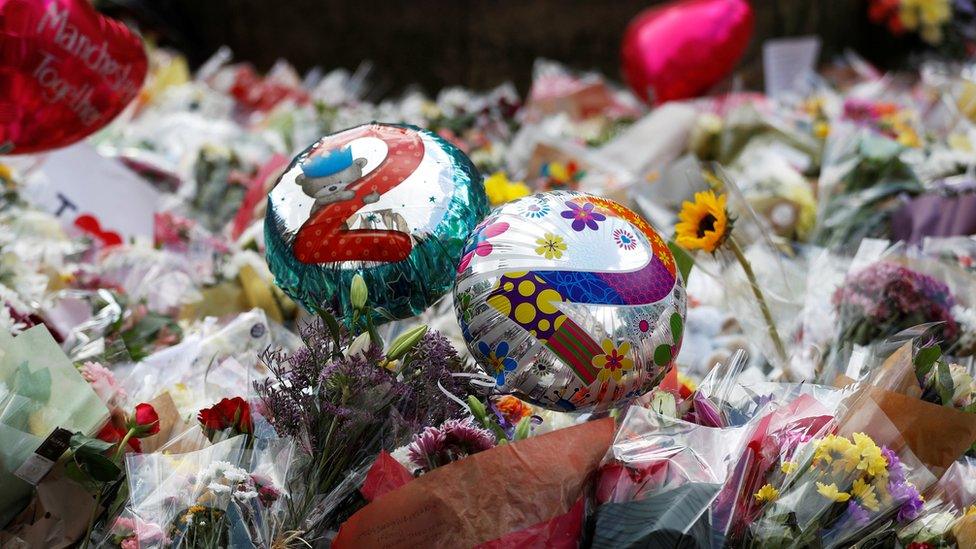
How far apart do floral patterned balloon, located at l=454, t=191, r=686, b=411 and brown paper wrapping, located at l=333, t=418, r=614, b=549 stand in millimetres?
179

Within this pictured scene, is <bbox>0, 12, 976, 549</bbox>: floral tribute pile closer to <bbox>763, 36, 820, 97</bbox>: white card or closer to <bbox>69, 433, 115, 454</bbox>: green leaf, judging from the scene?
<bbox>69, 433, 115, 454</bbox>: green leaf

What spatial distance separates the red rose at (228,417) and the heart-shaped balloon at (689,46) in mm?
3134

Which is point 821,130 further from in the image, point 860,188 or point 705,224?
point 705,224

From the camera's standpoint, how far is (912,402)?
5.13ft

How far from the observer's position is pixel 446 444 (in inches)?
57.5

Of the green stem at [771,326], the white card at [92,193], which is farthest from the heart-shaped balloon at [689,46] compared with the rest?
the green stem at [771,326]

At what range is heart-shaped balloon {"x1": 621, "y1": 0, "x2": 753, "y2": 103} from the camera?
4.24m

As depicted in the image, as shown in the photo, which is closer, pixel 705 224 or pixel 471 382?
pixel 471 382

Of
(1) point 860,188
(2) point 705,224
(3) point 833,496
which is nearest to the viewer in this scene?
(3) point 833,496

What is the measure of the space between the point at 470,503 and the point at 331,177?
2.19ft

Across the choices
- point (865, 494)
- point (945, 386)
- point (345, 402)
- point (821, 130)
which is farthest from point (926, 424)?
point (821, 130)

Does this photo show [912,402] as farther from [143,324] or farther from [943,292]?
[143,324]

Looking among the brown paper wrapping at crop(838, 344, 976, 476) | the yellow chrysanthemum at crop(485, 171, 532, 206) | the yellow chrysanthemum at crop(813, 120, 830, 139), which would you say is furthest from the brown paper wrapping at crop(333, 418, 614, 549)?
the yellow chrysanthemum at crop(813, 120, 830, 139)

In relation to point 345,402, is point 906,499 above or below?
below
